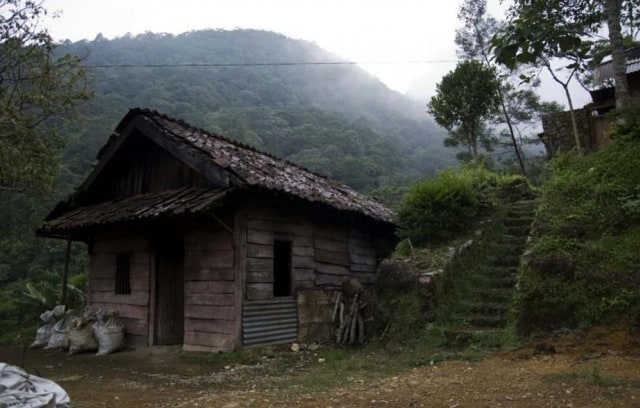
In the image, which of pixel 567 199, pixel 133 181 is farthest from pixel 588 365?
pixel 133 181

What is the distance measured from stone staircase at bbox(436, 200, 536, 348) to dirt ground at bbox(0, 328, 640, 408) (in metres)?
0.97

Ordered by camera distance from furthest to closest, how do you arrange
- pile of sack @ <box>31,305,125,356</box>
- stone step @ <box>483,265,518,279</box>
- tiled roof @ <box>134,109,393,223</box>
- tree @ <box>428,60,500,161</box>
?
1. tree @ <box>428,60,500,161</box>
2. pile of sack @ <box>31,305,125,356</box>
3. stone step @ <box>483,265,518,279</box>
4. tiled roof @ <box>134,109,393,223</box>

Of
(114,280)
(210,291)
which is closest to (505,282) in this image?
(210,291)

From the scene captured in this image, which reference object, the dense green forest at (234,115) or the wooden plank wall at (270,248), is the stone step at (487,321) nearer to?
the wooden plank wall at (270,248)

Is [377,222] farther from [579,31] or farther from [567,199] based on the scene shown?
[579,31]

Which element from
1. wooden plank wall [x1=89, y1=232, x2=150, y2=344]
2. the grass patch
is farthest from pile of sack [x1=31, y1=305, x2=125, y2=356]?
the grass patch

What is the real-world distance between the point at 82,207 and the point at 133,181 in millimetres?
1620

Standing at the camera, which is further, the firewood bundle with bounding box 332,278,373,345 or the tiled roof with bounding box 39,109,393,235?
the firewood bundle with bounding box 332,278,373,345

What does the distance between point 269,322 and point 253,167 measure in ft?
10.2

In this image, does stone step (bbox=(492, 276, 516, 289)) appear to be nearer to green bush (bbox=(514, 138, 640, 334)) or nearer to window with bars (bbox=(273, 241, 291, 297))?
green bush (bbox=(514, 138, 640, 334))

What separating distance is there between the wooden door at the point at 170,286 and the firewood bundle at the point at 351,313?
140 inches

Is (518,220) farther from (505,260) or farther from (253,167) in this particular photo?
(253,167)

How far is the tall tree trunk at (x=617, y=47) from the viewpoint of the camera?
896 cm

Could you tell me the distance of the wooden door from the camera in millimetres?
10516
